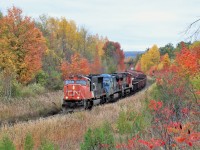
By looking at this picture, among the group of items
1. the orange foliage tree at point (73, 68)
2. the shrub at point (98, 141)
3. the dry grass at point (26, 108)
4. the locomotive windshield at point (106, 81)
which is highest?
the orange foliage tree at point (73, 68)

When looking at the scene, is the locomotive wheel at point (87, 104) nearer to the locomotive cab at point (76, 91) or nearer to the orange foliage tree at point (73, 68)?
the locomotive cab at point (76, 91)

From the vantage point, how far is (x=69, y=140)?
13422mm

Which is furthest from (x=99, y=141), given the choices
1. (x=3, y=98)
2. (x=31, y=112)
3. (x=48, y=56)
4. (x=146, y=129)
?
(x=48, y=56)

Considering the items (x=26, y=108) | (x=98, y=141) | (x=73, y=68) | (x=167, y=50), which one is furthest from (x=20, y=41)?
(x=167, y=50)

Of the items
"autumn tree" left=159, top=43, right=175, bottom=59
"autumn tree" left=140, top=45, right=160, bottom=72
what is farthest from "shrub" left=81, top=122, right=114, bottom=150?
"autumn tree" left=159, top=43, right=175, bottom=59

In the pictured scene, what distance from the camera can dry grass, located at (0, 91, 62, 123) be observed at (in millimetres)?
24942

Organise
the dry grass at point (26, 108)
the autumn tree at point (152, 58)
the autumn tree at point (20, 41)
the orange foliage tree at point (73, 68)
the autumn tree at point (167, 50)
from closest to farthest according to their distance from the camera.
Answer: the dry grass at point (26, 108) < the autumn tree at point (20, 41) < the orange foliage tree at point (73, 68) < the autumn tree at point (152, 58) < the autumn tree at point (167, 50)

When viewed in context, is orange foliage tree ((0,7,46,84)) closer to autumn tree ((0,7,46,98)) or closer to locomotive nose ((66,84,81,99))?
autumn tree ((0,7,46,98))

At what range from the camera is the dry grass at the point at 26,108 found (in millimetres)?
24942

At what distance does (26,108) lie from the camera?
27.2 metres

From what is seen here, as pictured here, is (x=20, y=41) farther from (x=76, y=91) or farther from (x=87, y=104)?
(x=87, y=104)

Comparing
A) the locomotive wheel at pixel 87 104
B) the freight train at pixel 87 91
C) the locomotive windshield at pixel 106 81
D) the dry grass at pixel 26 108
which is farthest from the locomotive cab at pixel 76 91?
the locomotive windshield at pixel 106 81

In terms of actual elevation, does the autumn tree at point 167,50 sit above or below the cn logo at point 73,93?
above

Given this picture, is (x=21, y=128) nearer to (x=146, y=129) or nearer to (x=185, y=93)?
(x=146, y=129)
